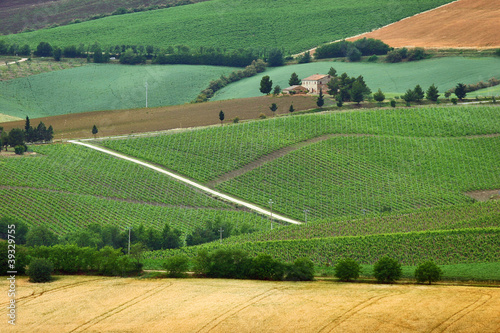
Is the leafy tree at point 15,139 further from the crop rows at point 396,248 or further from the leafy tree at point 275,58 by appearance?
the leafy tree at point 275,58

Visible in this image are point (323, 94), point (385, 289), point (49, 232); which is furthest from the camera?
point (323, 94)

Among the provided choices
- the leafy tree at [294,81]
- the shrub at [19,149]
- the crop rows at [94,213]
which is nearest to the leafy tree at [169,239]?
the crop rows at [94,213]

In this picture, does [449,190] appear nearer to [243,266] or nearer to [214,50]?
→ [243,266]

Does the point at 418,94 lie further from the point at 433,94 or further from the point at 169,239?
the point at 169,239

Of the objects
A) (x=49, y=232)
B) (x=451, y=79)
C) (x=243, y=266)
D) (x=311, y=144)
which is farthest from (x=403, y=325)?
(x=451, y=79)

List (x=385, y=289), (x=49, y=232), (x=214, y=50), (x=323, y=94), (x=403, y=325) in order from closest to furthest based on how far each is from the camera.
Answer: (x=403, y=325) < (x=385, y=289) < (x=49, y=232) < (x=323, y=94) < (x=214, y=50)

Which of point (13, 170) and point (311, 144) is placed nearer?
point (13, 170)

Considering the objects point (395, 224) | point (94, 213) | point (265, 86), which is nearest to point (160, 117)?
point (265, 86)
